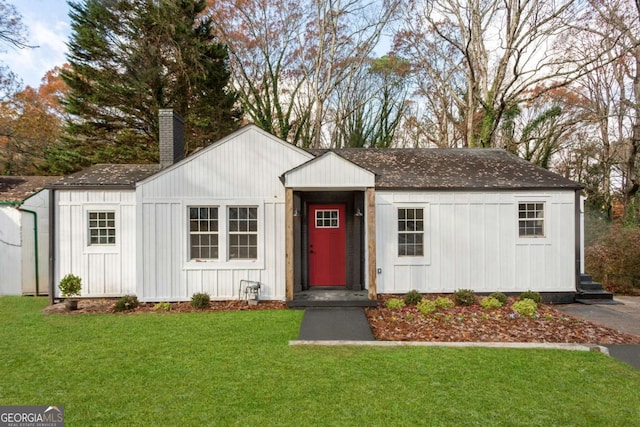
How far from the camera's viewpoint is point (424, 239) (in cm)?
945

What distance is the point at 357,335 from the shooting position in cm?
638

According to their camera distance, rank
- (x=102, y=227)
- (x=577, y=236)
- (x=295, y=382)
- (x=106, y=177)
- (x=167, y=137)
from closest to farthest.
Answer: (x=295, y=382), (x=577, y=236), (x=102, y=227), (x=106, y=177), (x=167, y=137)

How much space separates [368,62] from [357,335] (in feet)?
72.8

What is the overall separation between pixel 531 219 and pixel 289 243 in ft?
23.3

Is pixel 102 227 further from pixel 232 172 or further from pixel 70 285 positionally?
pixel 232 172

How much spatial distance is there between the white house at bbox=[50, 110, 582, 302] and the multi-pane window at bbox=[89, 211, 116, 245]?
0.03 meters

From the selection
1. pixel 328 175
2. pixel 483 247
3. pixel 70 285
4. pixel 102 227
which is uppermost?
pixel 328 175

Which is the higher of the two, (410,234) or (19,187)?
(19,187)

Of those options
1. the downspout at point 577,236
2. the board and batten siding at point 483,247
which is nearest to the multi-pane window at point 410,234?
the board and batten siding at point 483,247

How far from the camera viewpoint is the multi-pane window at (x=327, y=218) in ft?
Answer: 32.4

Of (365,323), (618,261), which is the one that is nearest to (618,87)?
(618,261)

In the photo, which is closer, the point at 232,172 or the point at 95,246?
the point at 232,172

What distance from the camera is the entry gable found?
854 centimetres

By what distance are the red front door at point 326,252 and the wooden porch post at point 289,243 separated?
1359 mm
